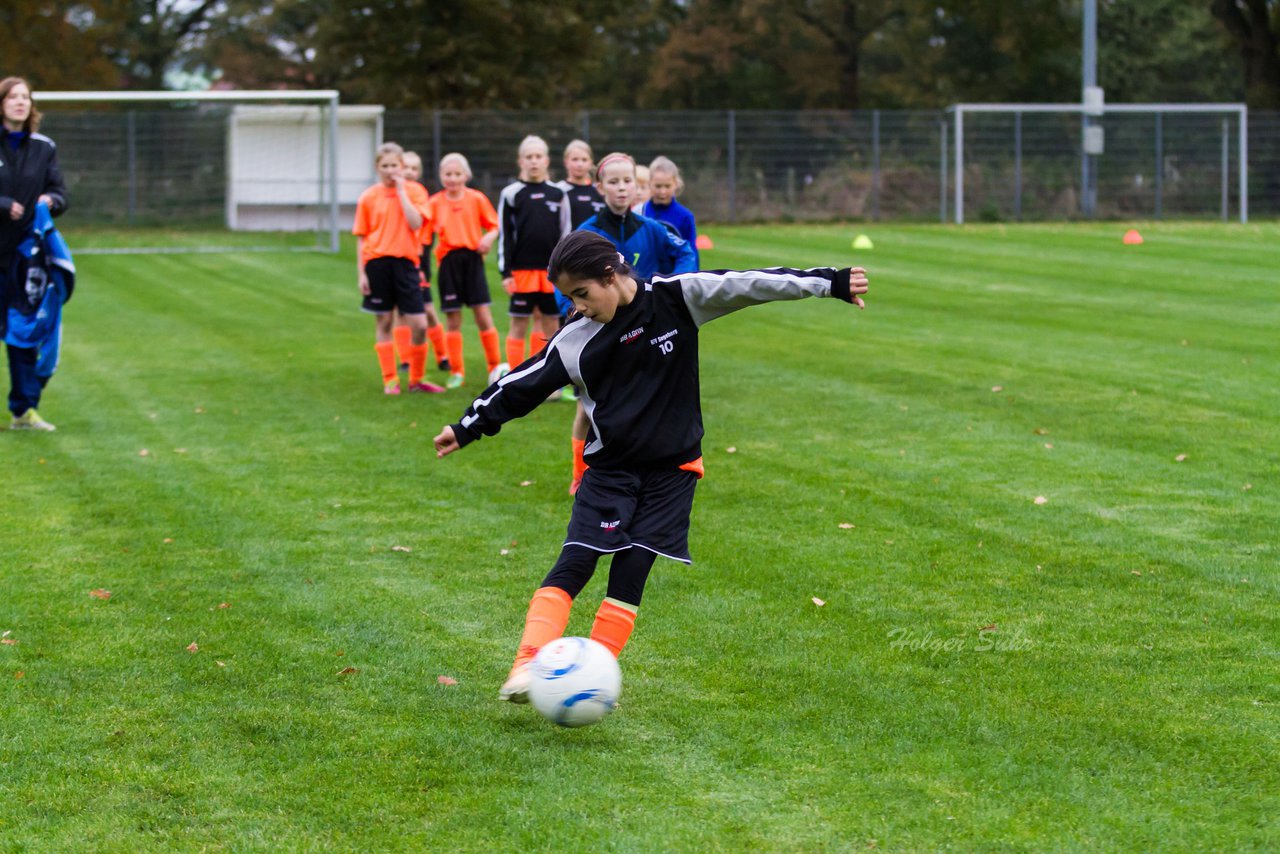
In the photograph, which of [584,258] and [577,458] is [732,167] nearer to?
[577,458]

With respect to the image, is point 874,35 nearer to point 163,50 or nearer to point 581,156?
point 163,50

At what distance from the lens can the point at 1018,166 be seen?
33500 mm

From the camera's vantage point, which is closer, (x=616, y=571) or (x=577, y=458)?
(x=616, y=571)

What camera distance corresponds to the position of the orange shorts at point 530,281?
38.6 ft

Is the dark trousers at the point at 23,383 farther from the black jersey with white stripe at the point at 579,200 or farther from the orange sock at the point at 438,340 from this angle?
the black jersey with white stripe at the point at 579,200

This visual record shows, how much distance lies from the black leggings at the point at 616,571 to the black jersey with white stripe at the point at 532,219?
6743 mm

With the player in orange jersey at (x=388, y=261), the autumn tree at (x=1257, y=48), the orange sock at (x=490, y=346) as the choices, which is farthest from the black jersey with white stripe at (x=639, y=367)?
the autumn tree at (x=1257, y=48)

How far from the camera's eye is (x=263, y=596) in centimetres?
654

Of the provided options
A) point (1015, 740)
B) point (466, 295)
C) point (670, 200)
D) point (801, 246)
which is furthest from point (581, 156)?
point (801, 246)

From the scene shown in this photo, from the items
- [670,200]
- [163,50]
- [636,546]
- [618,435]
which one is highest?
[163,50]

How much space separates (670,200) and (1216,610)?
198 inches

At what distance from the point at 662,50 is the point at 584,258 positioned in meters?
48.2

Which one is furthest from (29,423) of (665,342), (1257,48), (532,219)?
(1257,48)

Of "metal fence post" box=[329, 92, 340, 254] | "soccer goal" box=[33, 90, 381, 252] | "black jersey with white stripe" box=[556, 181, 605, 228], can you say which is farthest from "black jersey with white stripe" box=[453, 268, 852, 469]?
"soccer goal" box=[33, 90, 381, 252]
